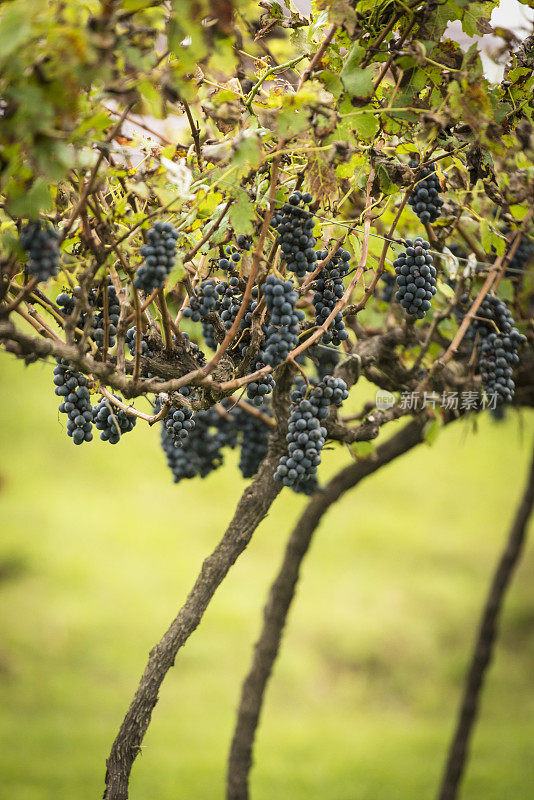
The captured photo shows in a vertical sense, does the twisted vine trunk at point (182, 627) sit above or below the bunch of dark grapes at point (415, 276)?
below

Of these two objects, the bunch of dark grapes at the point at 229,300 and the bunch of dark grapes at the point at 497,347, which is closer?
the bunch of dark grapes at the point at 229,300

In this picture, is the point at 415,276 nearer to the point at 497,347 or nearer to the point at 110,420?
the point at 497,347

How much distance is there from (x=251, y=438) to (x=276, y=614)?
57cm

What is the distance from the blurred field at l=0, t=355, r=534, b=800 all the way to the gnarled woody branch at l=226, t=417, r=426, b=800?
857 mm

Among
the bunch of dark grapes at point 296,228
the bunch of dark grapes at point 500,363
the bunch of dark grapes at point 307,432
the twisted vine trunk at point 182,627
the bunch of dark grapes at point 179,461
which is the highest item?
the bunch of dark grapes at point 500,363

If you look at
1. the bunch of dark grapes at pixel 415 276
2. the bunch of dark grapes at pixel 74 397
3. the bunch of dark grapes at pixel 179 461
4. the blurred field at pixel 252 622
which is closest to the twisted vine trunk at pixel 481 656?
the blurred field at pixel 252 622

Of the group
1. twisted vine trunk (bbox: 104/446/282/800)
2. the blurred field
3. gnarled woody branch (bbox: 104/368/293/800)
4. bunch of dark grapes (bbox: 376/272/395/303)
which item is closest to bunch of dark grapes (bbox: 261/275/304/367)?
gnarled woody branch (bbox: 104/368/293/800)

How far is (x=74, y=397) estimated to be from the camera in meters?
1.15

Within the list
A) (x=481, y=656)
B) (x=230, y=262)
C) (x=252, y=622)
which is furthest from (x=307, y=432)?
(x=252, y=622)

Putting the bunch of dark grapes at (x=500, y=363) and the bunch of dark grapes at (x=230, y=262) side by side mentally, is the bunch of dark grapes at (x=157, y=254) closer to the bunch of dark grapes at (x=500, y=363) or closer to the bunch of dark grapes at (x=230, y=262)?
the bunch of dark grapes at (x=230, y=262)

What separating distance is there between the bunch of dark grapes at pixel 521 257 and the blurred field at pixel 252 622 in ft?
3.46

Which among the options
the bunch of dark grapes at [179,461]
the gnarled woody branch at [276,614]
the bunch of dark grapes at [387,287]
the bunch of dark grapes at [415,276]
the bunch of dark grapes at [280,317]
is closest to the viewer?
the bunch of dark grapes at [280,317]

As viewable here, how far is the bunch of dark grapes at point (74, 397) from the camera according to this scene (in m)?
1.15

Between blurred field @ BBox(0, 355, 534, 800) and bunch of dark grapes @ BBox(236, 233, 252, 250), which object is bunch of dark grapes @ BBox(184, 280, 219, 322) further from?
blurred field @ BBox(0, 355, 534, 800)
